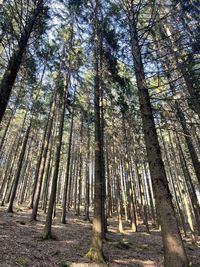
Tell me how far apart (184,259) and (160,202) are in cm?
111

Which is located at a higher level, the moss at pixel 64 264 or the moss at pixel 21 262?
the moss at pixel 21 262

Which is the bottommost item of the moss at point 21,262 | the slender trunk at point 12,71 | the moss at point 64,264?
the moss at point 64,264

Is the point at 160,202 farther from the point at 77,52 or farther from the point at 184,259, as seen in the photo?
the point at 77,52

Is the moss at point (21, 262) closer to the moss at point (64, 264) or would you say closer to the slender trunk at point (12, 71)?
the moss at point (64, 264)

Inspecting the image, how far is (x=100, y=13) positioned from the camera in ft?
36.9

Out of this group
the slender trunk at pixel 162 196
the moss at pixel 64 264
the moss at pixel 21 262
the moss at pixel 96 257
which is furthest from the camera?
the moss at pixel 96 257

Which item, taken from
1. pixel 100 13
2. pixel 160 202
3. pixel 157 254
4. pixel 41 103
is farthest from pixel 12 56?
pixel 41 103

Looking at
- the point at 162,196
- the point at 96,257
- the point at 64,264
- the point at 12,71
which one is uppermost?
the point at 12,71

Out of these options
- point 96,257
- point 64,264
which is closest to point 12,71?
point 64,264

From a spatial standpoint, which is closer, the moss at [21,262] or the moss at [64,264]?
the moss at [21,262]

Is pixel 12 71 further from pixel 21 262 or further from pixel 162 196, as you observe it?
pixel 21 262

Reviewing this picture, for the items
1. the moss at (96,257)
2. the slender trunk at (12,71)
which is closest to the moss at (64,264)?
the moss at (96,257)

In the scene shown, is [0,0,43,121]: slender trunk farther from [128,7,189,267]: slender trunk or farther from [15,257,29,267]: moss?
[15,257,29,267]: moss

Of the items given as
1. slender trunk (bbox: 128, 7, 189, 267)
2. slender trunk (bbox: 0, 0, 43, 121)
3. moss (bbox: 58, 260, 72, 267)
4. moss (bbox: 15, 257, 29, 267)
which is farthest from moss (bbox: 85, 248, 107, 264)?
slender trunk (bbox: 0, 0, 43, 121)
